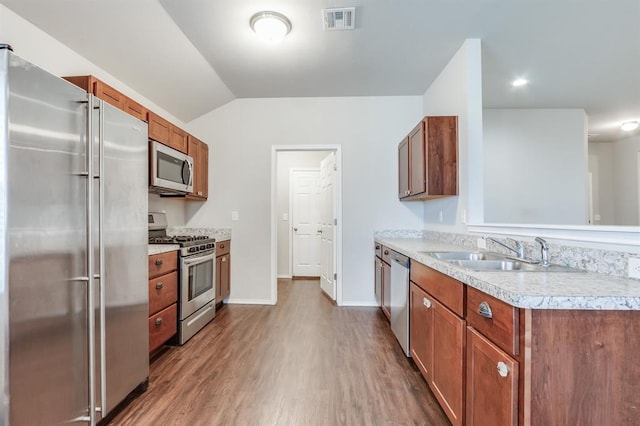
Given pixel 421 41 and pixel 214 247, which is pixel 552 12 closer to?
pixel 421 41

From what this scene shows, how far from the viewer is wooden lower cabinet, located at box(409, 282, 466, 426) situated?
1359 mm

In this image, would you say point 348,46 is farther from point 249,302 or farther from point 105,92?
point 249,302

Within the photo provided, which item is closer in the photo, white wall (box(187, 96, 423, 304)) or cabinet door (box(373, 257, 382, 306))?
cabinet door (box(373, 257, 382, 306))

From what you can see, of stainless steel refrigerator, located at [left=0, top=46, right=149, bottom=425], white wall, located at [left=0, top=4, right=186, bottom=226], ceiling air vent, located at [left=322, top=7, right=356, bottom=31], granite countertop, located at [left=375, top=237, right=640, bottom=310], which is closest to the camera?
granite countertop, located at [left=375, top=237, right=640, bottom=310]

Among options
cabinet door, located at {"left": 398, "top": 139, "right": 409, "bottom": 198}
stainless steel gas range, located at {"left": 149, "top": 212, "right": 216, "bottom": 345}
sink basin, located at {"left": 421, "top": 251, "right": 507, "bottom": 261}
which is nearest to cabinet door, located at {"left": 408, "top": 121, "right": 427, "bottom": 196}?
cabinet door, located at {"left": 398, "top": 139, "right": 409, "bottom": 198}

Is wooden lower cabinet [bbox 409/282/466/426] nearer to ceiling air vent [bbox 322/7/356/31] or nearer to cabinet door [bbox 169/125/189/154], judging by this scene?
ceiling air vent [bbox 322/7/356/31]

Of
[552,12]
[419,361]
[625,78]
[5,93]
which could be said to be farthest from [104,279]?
[625,78]

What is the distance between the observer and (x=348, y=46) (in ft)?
8.61

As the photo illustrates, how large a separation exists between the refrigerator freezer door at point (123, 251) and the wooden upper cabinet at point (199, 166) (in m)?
1.53

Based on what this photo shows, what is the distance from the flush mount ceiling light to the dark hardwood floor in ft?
8.60

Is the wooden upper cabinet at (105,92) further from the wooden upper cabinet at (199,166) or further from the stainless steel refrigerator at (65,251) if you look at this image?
the wooden upper cabinet at (199,166)

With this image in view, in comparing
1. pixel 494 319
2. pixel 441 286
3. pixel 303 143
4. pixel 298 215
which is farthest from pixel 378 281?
pixel 298 215

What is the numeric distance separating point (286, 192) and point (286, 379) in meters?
3.74

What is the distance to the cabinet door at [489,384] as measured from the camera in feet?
3.15
